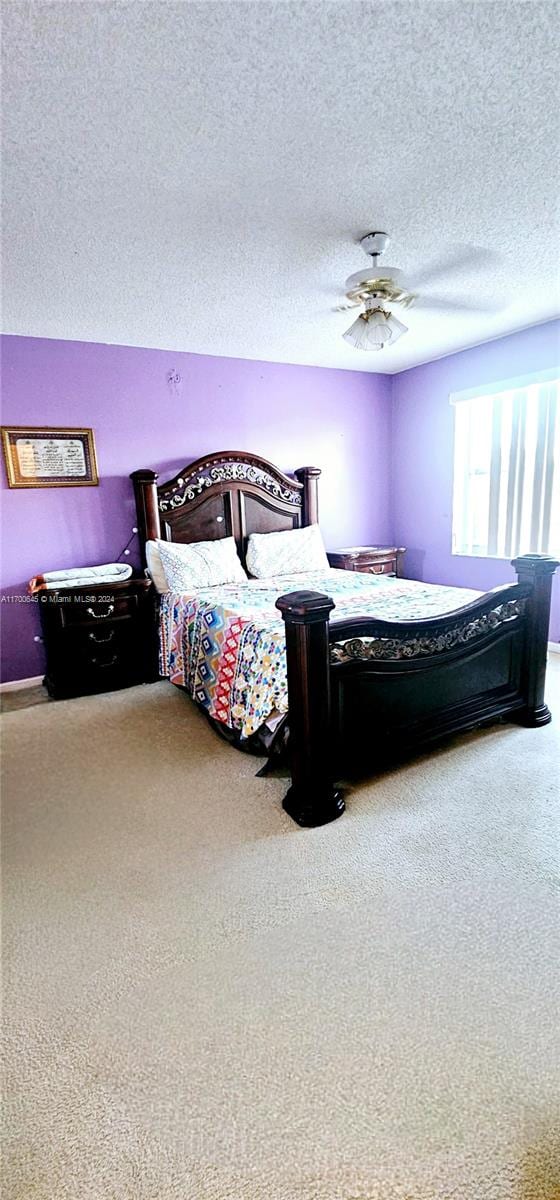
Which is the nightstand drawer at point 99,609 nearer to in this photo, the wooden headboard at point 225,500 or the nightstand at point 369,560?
the wooden headboard at point 225,500

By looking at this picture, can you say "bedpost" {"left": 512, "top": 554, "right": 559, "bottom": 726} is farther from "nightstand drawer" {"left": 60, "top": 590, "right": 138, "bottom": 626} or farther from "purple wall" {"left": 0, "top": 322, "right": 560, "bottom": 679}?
"nightstand drawer" {"left": 60, "top": 590, "right": 138, "bottom": 626}

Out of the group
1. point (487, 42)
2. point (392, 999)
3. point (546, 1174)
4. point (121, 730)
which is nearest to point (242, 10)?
point (487, 42)

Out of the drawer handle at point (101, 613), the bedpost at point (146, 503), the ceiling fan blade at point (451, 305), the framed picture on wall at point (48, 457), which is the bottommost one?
the drawer handle at point (101, 613)

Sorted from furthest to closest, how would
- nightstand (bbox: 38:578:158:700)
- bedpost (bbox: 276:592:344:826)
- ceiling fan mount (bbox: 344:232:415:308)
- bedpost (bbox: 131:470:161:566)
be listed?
1. bedpost (bbox: 131:470:161:566)
2. nightstand (bbox: 38:578:158:700)
3. ceiling fan mount (bbox: 344:232:415:308)
4. bedpost (bbox: 276:592:344:826)

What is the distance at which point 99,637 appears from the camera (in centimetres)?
346

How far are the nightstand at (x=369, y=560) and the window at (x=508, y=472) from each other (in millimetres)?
571

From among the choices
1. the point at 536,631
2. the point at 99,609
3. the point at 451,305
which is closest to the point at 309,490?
the point at 451,305

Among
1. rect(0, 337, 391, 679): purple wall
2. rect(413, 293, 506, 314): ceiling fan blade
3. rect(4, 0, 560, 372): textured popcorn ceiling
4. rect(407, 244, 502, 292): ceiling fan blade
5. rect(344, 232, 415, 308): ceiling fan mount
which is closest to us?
rect(4, 0, 560, 372): textured popcorn ceiling

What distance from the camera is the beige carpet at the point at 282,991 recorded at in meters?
0.97

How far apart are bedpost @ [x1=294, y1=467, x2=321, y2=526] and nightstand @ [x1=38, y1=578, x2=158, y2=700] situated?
5.22ft

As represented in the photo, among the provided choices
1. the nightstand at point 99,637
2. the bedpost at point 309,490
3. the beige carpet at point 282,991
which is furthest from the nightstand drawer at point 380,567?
the beige carpet at point 282,991

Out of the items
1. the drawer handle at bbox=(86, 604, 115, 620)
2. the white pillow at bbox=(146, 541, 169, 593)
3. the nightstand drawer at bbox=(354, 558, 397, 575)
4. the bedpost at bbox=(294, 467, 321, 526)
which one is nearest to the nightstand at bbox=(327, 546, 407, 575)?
the nightstand drawer at bbox=(354, 558, 397, 575)

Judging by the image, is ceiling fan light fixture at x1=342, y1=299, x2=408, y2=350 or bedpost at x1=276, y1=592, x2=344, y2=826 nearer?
bedpost at x1=276, y1=592, x2=344, y2=826

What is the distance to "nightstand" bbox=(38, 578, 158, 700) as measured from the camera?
332 centimetres
